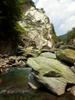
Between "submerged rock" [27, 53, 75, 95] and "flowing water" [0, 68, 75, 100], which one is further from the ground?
"submerged rock" [27, 53, 75, 95]

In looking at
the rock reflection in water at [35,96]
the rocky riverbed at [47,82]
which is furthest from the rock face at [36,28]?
the rock reflection in water at [35,96]

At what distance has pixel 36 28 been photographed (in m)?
95.4

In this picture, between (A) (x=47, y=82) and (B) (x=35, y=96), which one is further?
(A) (x=47, y=82)

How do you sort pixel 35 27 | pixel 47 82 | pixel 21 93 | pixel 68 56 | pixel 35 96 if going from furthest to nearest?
pixel 35 27 < pixel 68 56 < pixel 21 93 < pixel 47 82 < pixel 35 96

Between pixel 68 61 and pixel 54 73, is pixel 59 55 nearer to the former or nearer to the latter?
pixel 68 61

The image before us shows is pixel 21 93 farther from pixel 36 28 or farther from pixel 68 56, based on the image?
pixel 36 28

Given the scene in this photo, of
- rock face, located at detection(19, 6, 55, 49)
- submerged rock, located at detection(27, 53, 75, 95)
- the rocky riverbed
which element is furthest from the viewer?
rock face, located at detection(19, 6, 55, 49)

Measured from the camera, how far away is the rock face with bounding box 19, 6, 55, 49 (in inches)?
3393

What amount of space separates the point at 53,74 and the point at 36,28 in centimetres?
7019

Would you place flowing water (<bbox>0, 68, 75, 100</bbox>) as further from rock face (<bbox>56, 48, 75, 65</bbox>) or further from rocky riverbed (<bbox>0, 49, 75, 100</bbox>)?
rock face (<bbox>56, 48, 75, 65</bbox>)

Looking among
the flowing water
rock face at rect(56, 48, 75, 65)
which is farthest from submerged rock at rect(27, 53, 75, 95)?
the flowing water

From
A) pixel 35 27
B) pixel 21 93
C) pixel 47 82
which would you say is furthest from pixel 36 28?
pixel 47 82

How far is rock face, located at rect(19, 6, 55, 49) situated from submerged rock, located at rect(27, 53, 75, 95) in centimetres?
5033

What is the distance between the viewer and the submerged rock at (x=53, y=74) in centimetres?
2426
